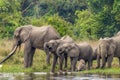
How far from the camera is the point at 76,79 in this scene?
2711cm

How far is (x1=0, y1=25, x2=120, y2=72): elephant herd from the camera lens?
32.3 m

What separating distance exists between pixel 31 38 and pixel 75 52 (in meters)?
2.87

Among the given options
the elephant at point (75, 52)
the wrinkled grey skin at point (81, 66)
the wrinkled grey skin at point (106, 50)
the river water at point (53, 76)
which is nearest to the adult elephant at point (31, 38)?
the elephant at point (75, 52)

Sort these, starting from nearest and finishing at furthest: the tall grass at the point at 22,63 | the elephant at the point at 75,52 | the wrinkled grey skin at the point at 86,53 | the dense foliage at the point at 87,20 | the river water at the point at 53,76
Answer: the river water at the point at 53,76, the tall grass at the point at 22,63, the elephant at the point at 75,52, the wrinkled grey skin at the point at 86,53, the dense foliage at the point at 87,20

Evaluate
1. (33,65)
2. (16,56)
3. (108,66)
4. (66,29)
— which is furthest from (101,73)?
(66,29)

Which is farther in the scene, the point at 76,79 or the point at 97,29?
the point at 97,29

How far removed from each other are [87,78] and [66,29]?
1554cm

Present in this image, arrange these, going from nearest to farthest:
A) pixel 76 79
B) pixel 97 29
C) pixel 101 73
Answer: pixel 76 79 < pixel 101 73 < pixel 97 29

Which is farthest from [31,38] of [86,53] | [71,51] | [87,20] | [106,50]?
[87,20]

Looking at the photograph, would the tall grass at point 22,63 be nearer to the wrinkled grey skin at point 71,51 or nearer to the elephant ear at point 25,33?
the wrinkled grey skin at point 71,51

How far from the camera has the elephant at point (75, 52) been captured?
32125mm

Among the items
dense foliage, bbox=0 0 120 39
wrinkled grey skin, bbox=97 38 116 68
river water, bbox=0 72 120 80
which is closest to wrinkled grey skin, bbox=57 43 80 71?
wrinkled grey skin, bbox=97 38 116 68

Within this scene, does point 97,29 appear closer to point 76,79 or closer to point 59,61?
point 59,61

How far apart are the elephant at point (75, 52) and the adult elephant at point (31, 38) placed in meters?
1.48
